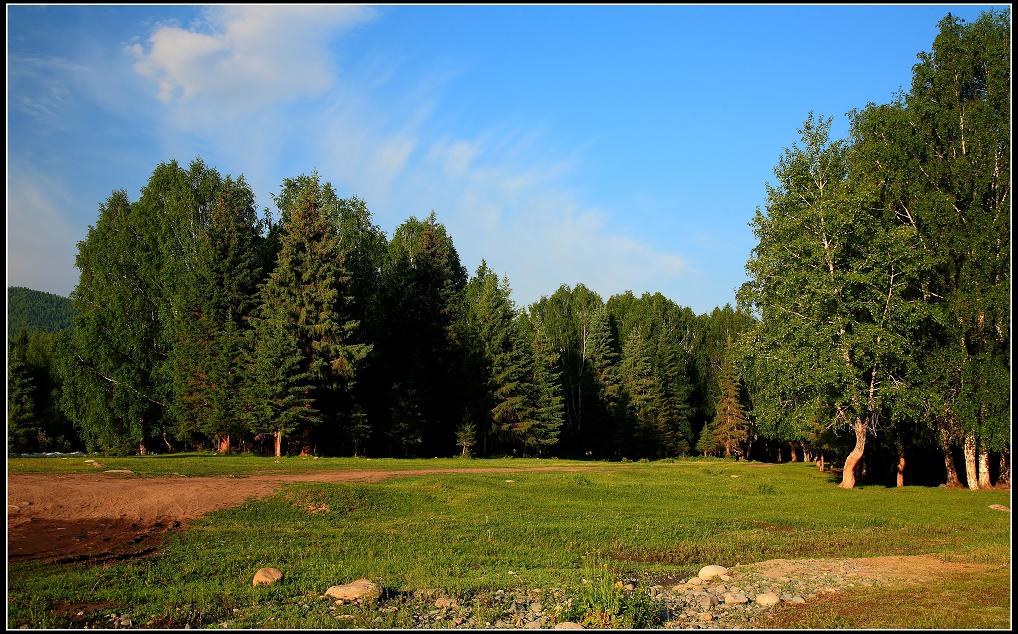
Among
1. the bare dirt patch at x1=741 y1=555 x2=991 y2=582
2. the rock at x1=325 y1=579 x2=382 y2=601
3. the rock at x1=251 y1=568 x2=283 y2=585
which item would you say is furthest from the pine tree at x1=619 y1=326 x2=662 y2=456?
the rock at x1=325 y1=579 x2=382 y2=601

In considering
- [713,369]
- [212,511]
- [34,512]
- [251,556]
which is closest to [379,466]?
[212,511]

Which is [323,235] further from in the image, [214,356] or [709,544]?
[709,544]

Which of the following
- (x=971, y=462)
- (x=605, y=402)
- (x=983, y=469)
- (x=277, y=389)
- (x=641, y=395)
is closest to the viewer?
(x=971, y=462)

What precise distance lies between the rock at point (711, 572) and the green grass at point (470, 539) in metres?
0.74

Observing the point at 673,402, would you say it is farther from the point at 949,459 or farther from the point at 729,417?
the point at 949,459

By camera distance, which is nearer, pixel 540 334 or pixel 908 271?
pixel 908 271

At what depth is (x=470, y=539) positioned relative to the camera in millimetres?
15977

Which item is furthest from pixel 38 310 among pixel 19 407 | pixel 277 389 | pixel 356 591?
pixel 356 591

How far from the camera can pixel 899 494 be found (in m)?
28.4

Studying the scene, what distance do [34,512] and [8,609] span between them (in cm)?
863

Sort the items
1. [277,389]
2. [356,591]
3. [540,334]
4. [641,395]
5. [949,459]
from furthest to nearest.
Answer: [641,395]
[540,334]
[277,389]
[949,459]
[356,591]

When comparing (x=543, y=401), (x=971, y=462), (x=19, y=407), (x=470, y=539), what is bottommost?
(x=543, y=401)

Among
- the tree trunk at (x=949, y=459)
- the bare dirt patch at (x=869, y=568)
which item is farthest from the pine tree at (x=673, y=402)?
the bare dirt patch at (x=869, y=568)

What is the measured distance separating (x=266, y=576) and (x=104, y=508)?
9.10m
